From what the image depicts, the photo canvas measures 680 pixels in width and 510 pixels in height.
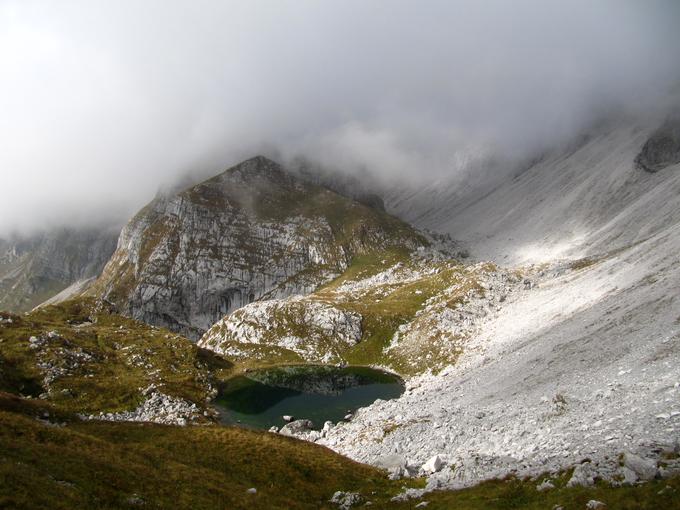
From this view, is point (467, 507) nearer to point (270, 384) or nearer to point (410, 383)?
point (410, 383)

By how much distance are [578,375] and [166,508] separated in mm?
46259

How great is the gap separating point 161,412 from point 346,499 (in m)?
55.3

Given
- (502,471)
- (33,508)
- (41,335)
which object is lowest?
(502,471)

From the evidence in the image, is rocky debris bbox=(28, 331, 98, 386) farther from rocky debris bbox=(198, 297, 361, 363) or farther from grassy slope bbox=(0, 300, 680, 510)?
grassy slope bbox=(0, 300, 680, 510)

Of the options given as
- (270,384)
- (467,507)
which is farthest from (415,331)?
(467,507)

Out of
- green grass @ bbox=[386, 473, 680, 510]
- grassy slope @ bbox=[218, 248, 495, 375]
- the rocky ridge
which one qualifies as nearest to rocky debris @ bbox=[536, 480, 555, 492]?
green grass @ bbox=[386, 473, 680, 510]

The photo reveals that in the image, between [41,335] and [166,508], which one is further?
[41,335]

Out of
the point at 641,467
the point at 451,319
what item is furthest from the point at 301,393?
the point at 641,467

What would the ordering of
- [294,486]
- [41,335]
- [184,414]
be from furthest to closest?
1. [41,335]
2. [184,414]
3. [294,486]

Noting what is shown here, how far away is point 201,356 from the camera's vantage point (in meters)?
124

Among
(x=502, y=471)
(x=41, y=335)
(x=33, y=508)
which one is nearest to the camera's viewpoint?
(x=33, y=508)

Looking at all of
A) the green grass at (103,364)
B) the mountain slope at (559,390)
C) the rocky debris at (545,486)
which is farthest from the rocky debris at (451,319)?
the rocky debris at (545,486)

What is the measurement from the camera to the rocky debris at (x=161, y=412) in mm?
76312

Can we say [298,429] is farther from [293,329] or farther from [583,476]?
[293,329]
